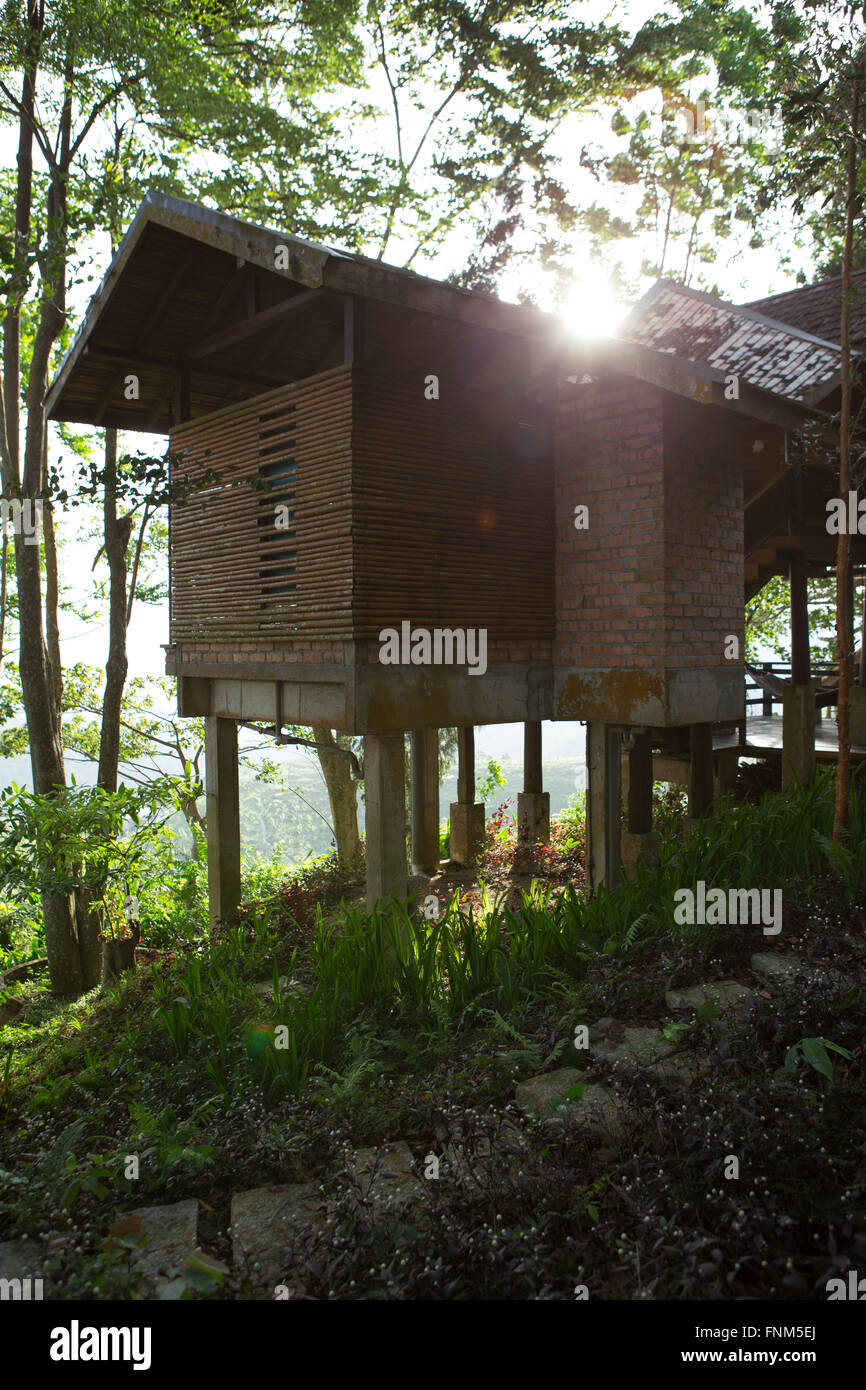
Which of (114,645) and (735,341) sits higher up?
(735,341)

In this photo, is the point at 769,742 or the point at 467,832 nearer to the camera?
the point at 467,832

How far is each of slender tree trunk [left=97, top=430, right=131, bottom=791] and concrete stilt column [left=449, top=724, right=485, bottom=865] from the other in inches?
199

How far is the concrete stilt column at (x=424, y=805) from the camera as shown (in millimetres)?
11789

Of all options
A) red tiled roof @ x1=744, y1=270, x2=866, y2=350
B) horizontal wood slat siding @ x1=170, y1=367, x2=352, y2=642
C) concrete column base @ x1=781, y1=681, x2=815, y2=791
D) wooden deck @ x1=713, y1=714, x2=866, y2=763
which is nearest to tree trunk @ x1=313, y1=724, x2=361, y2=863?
wooden deck @ x1=713, y1=714, x2=866, y2=763

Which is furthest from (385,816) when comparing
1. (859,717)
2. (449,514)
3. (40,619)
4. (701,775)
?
(859,717)

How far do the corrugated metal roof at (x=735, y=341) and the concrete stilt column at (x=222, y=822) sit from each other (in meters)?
6.05

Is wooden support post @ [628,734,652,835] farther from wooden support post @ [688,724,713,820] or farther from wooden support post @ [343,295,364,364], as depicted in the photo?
wooden support post @ [343,295,364,364]

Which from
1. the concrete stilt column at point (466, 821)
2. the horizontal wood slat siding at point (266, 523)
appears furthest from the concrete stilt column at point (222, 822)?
the concrete stilt column at point (466, 821)

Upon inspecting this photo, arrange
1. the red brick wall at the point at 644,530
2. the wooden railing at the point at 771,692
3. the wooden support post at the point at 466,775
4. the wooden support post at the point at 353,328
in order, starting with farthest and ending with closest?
the wooden railing at the point at 771,692 → the wooden support post at the point at 466,775 → the red brick wall at the point at 644,530 → the wooden support post at the point at 353,328

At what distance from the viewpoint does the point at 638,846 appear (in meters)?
9.05

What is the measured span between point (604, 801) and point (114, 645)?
8400 mm

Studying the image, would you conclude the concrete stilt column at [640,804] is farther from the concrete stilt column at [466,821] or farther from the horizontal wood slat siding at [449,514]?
the concrete stilt column at [466,821]

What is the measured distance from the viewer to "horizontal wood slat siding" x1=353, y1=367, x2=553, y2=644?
23.5 feet

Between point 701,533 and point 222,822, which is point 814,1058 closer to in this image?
point 701,533
